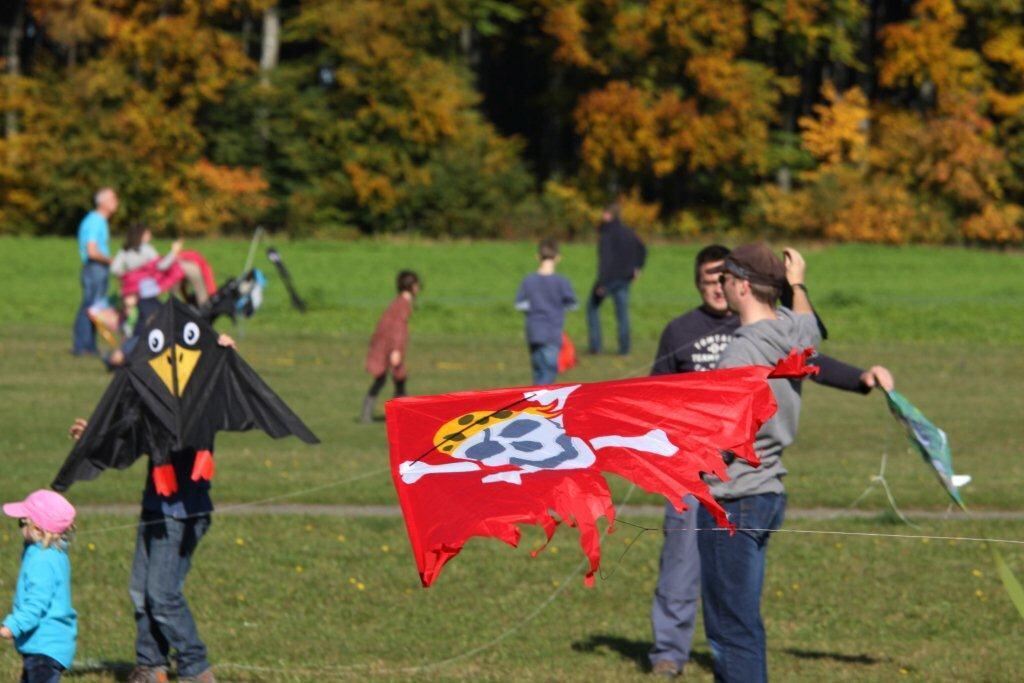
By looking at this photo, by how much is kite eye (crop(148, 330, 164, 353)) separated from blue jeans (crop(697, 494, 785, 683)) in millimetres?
2715

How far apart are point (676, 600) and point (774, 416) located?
1944 millimetres

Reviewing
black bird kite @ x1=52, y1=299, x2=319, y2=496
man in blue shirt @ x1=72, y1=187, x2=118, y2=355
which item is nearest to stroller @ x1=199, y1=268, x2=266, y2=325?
man in blue shirt @ x1=72, y1=187, x2=118, y2=355

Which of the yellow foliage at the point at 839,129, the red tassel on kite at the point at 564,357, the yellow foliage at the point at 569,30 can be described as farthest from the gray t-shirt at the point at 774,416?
the yellow foliage at the point at 839,129

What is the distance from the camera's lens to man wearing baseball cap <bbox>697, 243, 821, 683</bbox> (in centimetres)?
683

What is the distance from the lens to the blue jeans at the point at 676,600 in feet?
28.4

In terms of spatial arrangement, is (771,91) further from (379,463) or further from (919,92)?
(379,463)

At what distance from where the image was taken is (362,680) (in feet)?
27.9

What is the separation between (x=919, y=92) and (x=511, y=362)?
4026 cm

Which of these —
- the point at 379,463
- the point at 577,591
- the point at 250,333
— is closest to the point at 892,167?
the point at 250,333

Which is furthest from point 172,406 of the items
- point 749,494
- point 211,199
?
point 211,199

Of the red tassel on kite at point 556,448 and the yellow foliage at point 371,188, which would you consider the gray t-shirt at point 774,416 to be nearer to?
the red tassel on kite at point 556,448

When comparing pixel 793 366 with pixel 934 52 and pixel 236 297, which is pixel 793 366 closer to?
pixel 236 297

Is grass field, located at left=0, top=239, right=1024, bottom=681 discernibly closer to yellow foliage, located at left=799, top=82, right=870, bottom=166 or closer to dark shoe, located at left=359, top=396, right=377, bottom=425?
dark shoe, located at left=359, top=396, right=377, bottom=425

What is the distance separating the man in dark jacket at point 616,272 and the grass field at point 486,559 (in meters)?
0.64
